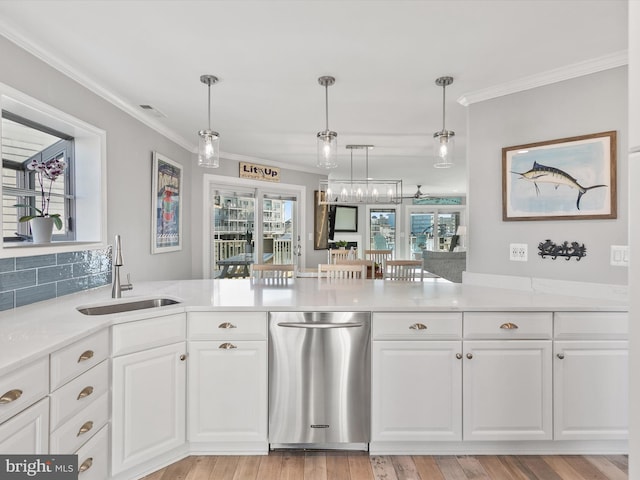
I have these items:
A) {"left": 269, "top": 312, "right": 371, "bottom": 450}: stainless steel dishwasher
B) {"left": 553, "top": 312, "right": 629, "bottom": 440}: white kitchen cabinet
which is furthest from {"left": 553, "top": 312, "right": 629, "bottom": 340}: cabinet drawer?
{"left": 269, "top": 312, "right": 371, "bottom": 450}: stainless steel dishwasher

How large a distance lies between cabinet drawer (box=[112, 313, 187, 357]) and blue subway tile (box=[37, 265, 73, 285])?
0.68 m

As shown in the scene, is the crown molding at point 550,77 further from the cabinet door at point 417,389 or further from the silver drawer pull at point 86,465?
the silver drawer pull at point 86,465

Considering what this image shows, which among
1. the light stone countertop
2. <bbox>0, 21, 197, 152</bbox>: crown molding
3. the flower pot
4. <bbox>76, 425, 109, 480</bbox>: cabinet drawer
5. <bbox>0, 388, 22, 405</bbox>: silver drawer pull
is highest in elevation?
<bbox>0, 21, 197, 152</bbox>: crown molding

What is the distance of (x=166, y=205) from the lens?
3.69m

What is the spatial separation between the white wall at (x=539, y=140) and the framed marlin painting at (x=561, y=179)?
0.15ft

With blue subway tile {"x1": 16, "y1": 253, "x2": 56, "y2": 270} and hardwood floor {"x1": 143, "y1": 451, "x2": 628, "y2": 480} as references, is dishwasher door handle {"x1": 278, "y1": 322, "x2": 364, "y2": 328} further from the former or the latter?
blue subway tile {"x1": 16, "y1": 253, "x2": 56, "y2": 270}

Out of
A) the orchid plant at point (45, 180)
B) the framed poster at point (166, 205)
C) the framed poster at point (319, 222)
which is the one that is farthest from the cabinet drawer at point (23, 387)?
the framed poster at point (319, 222)

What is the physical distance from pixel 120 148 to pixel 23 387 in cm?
211

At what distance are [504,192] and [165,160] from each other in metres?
3.08

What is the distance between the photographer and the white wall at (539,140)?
7.16ft

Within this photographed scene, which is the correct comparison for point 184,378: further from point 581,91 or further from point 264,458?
point 581,91

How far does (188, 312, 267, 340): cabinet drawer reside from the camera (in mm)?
2021

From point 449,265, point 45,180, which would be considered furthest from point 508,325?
point 449,265

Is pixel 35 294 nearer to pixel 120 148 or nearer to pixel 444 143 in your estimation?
pixel 120 148
